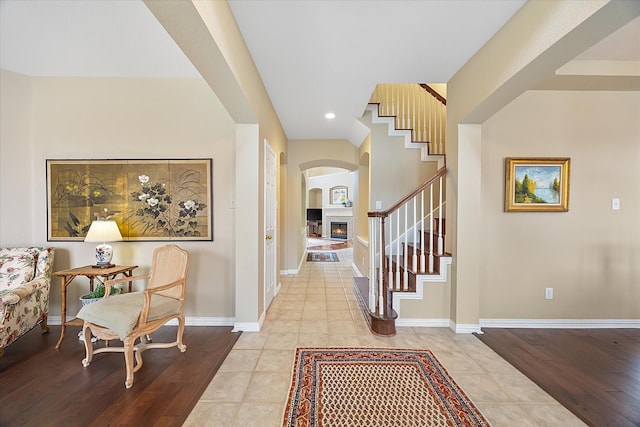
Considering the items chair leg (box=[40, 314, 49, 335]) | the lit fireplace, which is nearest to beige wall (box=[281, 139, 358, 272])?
chair leg (box=[40, 314, 49, 335])

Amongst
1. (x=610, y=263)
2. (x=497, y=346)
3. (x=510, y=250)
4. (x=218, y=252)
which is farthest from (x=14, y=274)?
(x=610, y=263)

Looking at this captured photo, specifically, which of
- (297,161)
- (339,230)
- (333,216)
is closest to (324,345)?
(297,161)

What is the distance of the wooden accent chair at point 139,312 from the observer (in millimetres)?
1999

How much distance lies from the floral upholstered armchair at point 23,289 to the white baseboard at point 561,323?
4.52 meters

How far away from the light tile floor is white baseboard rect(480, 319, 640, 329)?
0.48 m

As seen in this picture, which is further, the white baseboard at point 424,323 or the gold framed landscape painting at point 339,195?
the gold framed landscape painting at point 339,195

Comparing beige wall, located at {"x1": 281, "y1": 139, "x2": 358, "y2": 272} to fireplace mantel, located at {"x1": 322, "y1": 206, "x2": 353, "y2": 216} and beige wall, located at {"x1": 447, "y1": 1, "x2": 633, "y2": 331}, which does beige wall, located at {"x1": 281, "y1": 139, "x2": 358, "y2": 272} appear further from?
fireplace mantel, located at {"x1": 322, "y1": 206, "x2": 353, "y2": 216}

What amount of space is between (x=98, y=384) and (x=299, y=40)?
3163 mm

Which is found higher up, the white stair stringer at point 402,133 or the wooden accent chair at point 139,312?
the white stair stringer at point 402,133

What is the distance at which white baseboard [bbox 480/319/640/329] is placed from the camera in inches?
115

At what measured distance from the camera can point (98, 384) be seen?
1975mm

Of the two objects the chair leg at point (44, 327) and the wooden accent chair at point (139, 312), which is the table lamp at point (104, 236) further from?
the chair leg at point (44, 327)

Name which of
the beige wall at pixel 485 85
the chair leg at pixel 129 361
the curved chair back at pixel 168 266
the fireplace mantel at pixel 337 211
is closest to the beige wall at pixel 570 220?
the beige wall at pixel 485 85

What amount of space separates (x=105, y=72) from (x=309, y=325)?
11.8ft
